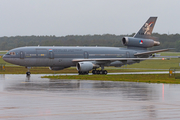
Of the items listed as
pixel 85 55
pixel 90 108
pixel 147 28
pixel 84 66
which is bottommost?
pixel 90 108

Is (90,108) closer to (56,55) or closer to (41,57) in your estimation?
(41,57)

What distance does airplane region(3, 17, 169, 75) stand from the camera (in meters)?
43.7

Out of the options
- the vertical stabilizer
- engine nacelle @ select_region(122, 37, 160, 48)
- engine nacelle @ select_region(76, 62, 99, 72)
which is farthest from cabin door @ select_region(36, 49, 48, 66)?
the vertical stabilizer

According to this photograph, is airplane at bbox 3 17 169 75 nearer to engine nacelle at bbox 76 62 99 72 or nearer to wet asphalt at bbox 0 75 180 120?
engine nacelle at bbox 76 62 99 72

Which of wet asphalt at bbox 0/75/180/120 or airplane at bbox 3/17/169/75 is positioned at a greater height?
airplane at bbox 3/17/169/75

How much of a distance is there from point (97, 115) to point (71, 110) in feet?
5.10

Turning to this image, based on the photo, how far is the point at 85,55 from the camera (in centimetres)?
4678

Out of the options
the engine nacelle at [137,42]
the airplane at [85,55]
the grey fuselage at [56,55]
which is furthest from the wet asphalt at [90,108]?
the engine nacelle at [137,42]

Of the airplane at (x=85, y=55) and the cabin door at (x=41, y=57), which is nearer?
the airplane at (x=85, y=55)

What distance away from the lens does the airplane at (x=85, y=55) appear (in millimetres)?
43688

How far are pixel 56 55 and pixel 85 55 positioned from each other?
13.7 feet

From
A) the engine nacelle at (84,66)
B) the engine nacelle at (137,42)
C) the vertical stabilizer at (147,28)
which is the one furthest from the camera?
the vertical stabilizer at (147,28)

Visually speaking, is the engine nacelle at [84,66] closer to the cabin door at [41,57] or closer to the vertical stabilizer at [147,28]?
the cabin door at [41,57]

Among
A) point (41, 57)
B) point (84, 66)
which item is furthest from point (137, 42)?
point (41, 57)
